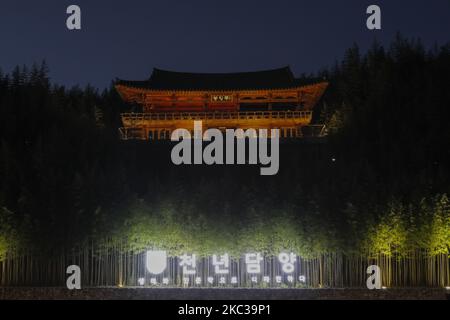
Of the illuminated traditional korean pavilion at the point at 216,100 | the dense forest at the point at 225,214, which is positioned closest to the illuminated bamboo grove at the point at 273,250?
the dense forest at the point at 225,214

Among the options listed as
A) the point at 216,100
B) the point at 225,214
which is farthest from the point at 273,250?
the point at 216,100

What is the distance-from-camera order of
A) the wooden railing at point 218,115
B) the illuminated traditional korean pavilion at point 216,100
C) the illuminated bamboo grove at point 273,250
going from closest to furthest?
the illuminated bamboo grove at point 273,250 → the wooden railing at point 218,115 → the illuminated traditional korean pavilion at point 216,100

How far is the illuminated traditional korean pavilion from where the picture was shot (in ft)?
67.3

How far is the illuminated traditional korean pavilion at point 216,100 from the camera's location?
20.5 metres

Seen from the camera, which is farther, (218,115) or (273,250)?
(218,115)

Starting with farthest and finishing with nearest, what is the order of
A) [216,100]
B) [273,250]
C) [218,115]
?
[216,100], [218,115], [273,250]

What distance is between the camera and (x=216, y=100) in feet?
72.9

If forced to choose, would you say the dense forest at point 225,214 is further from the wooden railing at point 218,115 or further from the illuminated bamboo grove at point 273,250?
the wooden railing at point 218,115

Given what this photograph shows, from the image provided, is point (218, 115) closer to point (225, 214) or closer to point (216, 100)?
point (216, 100)

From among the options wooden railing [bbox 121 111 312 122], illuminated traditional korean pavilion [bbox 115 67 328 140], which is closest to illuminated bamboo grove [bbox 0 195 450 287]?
illuminated traditional korean pavilion [bbox 115 67 328 140]

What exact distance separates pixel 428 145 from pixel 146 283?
890 cm

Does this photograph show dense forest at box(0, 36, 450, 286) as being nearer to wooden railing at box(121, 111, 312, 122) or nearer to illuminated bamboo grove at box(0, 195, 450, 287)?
illuminated bamboo grove at box(0, 195, 450, 287)

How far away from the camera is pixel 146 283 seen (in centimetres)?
1309

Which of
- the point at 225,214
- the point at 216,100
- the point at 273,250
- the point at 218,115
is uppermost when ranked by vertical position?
the point at 216,100
